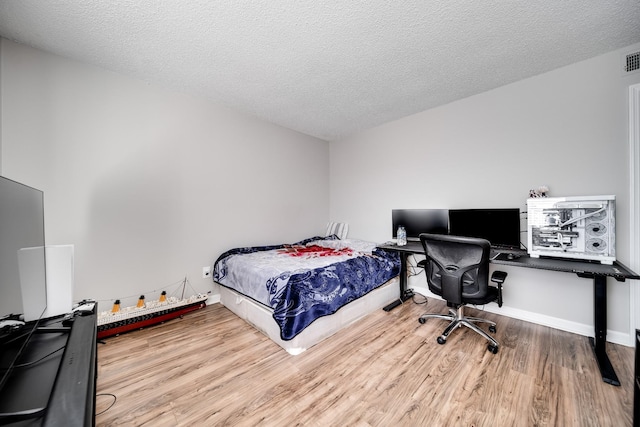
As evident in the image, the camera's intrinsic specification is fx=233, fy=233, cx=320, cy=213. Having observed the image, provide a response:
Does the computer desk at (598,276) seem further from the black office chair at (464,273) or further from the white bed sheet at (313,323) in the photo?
the white bed sheet at (313,323)

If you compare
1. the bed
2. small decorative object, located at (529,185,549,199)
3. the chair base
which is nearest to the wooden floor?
the chair base

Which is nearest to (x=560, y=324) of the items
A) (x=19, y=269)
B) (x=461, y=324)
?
(x=461, y=324)

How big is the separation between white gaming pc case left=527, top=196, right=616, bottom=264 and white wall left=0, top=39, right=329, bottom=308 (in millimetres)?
3292

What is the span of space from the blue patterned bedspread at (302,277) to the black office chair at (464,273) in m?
0.77

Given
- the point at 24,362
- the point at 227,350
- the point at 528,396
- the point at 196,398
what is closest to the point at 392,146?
the point at 528,396


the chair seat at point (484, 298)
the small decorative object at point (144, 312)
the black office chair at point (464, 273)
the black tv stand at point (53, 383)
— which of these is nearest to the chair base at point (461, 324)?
Answer: the black office chair at point (464, 273)

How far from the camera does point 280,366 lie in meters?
1.84

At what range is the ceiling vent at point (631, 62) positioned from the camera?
2.01 meters

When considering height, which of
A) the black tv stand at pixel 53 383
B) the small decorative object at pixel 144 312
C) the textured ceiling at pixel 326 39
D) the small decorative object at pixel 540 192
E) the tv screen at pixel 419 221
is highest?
the textured ceiling at pixel 326 39

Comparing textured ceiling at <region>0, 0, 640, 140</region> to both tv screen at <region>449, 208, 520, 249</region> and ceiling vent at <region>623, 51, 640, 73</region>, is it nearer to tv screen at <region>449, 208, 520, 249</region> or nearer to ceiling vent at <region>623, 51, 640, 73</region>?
ceiling vent at <region>623, 51, 640, 73</region>

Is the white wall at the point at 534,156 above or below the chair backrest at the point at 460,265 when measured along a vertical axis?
above

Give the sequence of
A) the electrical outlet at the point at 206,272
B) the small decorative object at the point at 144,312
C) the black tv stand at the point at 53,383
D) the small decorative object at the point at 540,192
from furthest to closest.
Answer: the electrical outlet at the point at 206,272 < the small decorative object at the point at 540,192 < the small decorative object at the point at 144,312 < the black tv stand at the point at 53,383

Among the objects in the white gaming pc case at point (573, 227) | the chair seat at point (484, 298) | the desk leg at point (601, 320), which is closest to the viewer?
the desk leg at point (601, 320)

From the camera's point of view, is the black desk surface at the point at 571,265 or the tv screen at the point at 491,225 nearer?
the black desk surface at the point at 571,265
